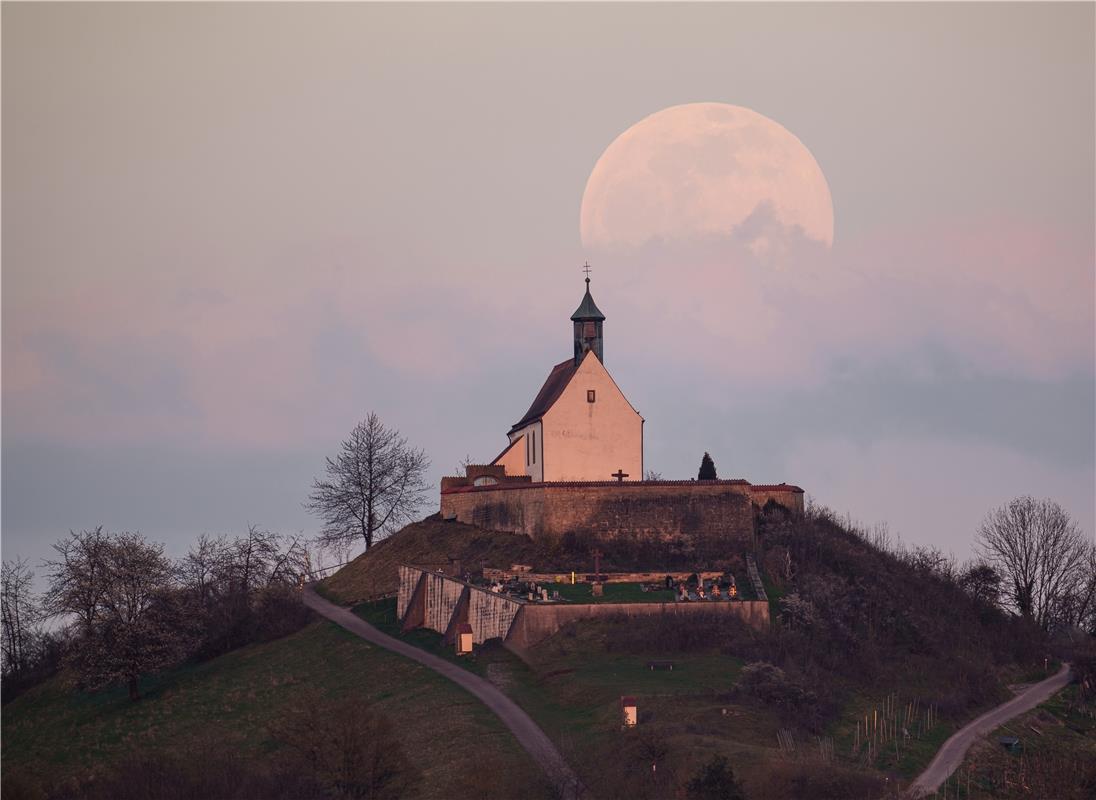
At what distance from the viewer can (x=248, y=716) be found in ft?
205

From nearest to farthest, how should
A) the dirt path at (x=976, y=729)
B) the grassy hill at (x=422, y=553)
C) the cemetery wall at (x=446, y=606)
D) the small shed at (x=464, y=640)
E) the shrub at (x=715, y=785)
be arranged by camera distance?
the shrub at (x=715, y=785) → the dirt path at (x=976, y=729) → the small shed at (x=464, y=640) → the cemetery wall at (x=446, y=606) → the grassy hill at (x=422, y=553)

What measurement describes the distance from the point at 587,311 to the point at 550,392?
4.37m

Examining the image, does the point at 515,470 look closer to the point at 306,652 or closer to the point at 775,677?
the point at 306,652

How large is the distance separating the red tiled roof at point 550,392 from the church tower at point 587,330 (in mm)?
942

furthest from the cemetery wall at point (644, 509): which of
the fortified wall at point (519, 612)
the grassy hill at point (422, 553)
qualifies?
the fortified wall at point (519, 612)

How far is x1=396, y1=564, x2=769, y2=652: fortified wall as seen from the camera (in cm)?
6084

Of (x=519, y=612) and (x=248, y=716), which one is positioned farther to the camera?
(x=248, y=716)

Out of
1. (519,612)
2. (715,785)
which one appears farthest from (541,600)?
(715,785)

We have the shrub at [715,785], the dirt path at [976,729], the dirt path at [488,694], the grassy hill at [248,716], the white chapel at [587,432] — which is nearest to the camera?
the shrub at [715,785]

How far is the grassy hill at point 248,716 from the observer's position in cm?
5019

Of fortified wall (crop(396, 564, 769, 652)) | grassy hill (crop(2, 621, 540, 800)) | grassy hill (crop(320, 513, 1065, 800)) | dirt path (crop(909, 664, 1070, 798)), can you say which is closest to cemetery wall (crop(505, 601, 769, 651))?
fortified wall (crop(396, 564, 769, 652))

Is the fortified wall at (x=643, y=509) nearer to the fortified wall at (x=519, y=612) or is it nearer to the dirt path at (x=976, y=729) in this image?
the fortified wall at (x=519, y=612)

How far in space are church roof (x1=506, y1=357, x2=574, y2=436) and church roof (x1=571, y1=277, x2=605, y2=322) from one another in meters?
0.36

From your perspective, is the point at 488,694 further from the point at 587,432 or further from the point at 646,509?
the point at 587,432
